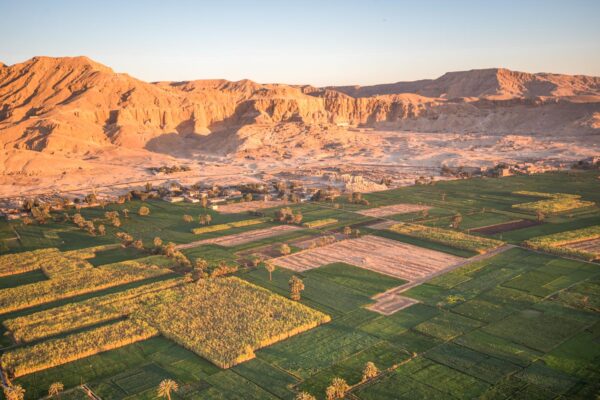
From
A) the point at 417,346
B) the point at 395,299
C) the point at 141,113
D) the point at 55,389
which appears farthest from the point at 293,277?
the point at 141,113

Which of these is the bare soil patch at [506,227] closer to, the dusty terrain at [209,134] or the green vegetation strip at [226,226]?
the green vegetation strip at [226,226]

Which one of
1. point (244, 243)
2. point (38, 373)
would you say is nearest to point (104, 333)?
point (38, 373)

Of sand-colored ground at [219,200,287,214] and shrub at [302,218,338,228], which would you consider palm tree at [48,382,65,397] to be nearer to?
shrub at [302,218,338,228]

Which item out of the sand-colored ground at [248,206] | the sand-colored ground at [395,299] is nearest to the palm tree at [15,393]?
the sand-colored ground at [395,299]

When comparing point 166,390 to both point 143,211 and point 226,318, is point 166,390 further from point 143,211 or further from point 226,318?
point 143,211

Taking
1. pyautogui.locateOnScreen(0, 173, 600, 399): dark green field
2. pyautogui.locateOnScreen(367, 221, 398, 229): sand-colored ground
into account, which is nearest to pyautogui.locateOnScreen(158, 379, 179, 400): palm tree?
pyautogui.locateOnScreen(0, 173, 600, 399): dark green field

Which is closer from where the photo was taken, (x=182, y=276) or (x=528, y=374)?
(x=528, y=374)

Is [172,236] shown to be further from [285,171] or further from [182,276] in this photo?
[285,171]
